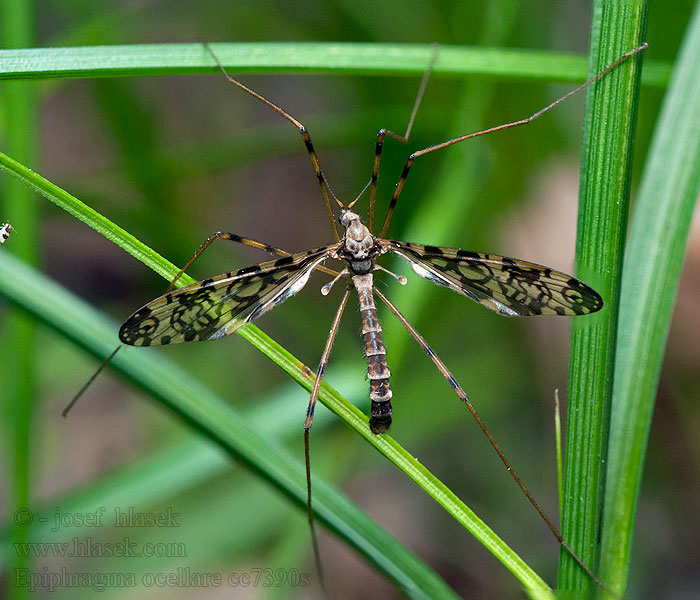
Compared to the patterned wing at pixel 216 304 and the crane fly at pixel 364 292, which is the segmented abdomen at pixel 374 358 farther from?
the patterned wing at pixel 216 304

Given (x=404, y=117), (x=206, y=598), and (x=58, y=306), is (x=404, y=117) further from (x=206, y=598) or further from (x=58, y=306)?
(x=206, y=598)

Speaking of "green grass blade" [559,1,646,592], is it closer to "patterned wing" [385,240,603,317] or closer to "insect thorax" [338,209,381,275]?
"patterned wing" [385,240,603,317]

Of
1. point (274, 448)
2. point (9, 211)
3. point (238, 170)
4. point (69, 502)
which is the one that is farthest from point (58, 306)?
point (238, 170)

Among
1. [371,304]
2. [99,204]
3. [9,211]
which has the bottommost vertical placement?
[371,304]

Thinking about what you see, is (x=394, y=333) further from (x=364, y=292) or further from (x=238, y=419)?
(x=238, y=419)

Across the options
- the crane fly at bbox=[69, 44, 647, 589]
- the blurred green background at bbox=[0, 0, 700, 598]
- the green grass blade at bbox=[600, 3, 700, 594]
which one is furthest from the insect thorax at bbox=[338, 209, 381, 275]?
the green grass blade at bbox=[600, 3, 700, 594]

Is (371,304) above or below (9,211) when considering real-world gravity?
below
